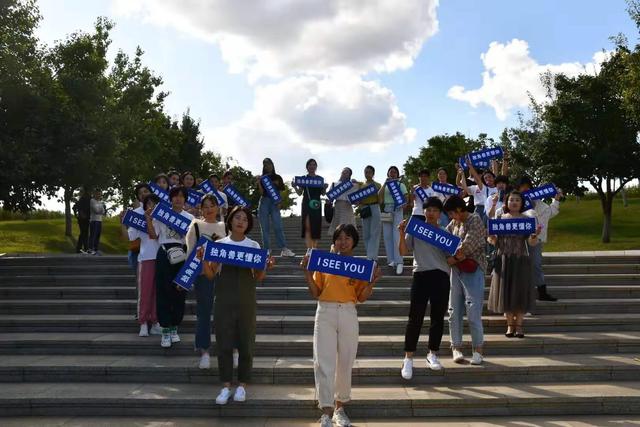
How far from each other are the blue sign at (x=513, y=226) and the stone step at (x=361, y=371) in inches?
62.6

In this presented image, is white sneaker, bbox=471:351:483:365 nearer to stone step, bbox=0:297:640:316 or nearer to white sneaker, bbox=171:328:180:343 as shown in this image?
stone step, bbox=0:297:640:316

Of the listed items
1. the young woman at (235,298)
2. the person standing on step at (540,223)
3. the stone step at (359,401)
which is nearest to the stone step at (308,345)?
the stone step at (359,401)

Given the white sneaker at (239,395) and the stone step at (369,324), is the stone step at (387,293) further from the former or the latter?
the white sneaker at (239,395)

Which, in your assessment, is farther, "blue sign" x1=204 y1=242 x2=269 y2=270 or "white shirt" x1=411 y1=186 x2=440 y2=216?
"white shirt" x1=411 y1=186 x2=440 y2=216

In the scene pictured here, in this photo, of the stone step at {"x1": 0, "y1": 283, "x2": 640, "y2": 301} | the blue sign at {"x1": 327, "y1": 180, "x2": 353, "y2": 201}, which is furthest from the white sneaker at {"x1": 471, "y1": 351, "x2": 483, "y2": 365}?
the blue sign at {"x1": 327, "y1": 180, "x2": 353, "y2": 201}

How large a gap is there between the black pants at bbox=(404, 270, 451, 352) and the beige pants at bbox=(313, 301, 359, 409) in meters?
1.31

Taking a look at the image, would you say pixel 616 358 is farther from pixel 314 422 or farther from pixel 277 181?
pixel 277 181

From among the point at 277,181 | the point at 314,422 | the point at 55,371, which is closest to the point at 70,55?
the point at 277,181

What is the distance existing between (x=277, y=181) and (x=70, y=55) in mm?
11929

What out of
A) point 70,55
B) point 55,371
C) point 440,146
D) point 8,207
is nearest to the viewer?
point 55,371

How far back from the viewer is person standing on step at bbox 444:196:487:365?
20.6ft

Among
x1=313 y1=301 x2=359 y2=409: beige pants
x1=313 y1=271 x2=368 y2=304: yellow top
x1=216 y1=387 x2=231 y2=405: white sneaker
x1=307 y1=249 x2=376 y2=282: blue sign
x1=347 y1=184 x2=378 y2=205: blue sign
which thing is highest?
x1=347 y1=184 x2=378 y2=205: blue sign

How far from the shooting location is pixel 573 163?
74.8 ft

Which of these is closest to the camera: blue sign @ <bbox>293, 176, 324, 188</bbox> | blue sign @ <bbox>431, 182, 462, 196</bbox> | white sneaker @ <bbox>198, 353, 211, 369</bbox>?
white sneaker @ <bbox>198, 353, 211, 369</bbox>
